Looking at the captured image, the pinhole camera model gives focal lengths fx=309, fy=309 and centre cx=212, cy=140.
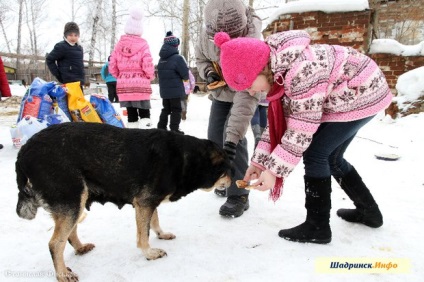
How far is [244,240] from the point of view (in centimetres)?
255

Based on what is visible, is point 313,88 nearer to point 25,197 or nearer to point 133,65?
point 25,197

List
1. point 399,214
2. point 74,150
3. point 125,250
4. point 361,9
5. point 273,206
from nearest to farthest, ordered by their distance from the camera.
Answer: point 74,150 → point 125,250 → point 399,214 → point 273,206 → point 361,9

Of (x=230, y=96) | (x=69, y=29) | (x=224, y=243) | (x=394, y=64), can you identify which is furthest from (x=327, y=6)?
(x=224, y=243)

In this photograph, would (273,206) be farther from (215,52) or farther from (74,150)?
(74,150)

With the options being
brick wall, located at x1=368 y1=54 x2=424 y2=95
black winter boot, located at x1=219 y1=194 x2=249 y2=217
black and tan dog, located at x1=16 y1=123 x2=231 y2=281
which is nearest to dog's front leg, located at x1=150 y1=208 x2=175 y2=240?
black and tan dog, located at x1=16 y1=123 x2=231 y2=281

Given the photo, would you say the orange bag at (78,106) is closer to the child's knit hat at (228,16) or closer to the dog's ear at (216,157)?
the child's knit hat at (228,16)

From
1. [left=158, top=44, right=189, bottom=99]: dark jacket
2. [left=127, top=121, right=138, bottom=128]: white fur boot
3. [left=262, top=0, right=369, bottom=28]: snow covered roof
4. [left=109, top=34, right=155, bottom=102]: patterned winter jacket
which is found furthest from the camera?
[left=262, top=0, right=369, bottom=28]: snow covered roof

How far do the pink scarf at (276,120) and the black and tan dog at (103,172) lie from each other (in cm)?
45

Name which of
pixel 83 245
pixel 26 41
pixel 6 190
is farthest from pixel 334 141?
pixel 26 41

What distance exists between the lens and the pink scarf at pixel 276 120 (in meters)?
2.13

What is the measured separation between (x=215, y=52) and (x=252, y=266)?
1.91 metres

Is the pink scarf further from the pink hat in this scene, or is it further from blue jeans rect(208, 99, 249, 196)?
blue jeans rect(208, 99, 249, 196)

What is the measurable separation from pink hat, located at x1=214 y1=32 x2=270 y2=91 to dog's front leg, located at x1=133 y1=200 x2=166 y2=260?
1.12 m

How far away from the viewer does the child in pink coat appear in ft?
19.1
